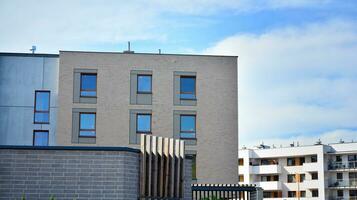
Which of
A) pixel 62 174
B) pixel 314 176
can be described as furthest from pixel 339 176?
pixel 62 174

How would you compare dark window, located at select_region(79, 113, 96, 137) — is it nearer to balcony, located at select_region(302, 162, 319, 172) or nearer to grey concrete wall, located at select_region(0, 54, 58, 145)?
grey concrete wall, located at select_region(0, 54, 58, 145)

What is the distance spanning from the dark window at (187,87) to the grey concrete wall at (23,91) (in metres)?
8.92

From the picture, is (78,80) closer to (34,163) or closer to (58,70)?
(58,70)

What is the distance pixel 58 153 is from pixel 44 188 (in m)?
1.04

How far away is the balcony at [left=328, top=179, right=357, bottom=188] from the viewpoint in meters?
86.1

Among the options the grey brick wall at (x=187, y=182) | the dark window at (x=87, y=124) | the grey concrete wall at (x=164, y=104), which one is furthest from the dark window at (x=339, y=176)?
the grey brick wall at (x=187, y=182)

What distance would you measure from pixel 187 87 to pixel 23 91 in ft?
38.0

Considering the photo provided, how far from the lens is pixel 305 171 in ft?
294

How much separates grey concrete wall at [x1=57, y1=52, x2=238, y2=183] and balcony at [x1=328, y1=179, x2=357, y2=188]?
152 feet

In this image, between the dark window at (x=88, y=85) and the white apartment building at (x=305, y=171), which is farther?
the white apartment building at (x=305, y=171)

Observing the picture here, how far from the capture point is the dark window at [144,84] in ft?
146

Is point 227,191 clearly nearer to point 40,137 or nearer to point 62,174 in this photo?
point 62,174

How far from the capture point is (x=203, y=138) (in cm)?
4438

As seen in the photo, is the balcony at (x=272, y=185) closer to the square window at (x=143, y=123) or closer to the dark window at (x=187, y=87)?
the dark window at (x=187, y=87)
